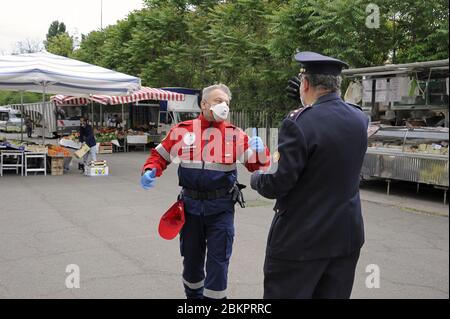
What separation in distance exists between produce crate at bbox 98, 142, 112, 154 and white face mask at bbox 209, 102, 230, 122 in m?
18.4

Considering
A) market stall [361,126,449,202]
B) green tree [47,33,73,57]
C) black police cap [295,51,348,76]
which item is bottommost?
market stall [361,126,449,202]

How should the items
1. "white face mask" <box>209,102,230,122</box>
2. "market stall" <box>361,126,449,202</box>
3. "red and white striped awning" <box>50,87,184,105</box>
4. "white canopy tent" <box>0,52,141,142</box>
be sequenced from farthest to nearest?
"red and white striped awning" <box>50,87,184,105</box>
"white canopy tent" <box>0,52,141,142</box>
"market stall" <box>361,126,449,202</box>
"white face mask" <box>209,102,230,122</box>

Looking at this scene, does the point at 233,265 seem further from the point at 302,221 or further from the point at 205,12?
the point at 205,12

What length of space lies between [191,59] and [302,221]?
834 inches

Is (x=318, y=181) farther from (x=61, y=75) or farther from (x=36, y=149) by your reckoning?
(x=36, y=149)

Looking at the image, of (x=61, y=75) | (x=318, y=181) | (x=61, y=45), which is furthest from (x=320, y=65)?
(x=61, y=45)

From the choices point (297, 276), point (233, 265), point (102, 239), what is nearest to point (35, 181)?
point (102, 239)

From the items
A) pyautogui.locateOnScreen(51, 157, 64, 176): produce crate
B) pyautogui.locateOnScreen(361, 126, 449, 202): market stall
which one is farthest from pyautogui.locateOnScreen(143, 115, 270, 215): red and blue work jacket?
pyautogui.locateOnScreen(51, 157, 64, 176): produce crate

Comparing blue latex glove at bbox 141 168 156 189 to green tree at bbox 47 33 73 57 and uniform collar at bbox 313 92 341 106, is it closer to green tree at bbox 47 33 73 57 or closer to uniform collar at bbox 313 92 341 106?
uniform collar at bbox 313 92 341 106

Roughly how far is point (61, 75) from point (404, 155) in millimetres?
8568

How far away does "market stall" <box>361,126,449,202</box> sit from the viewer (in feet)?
29.5

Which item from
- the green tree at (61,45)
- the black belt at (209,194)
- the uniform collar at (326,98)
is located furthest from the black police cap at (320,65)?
the green tree at (61,45)

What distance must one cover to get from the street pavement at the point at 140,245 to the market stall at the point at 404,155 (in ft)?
1.64

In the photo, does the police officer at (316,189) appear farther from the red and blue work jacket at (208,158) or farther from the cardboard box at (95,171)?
the cardboard box at (95,171)
